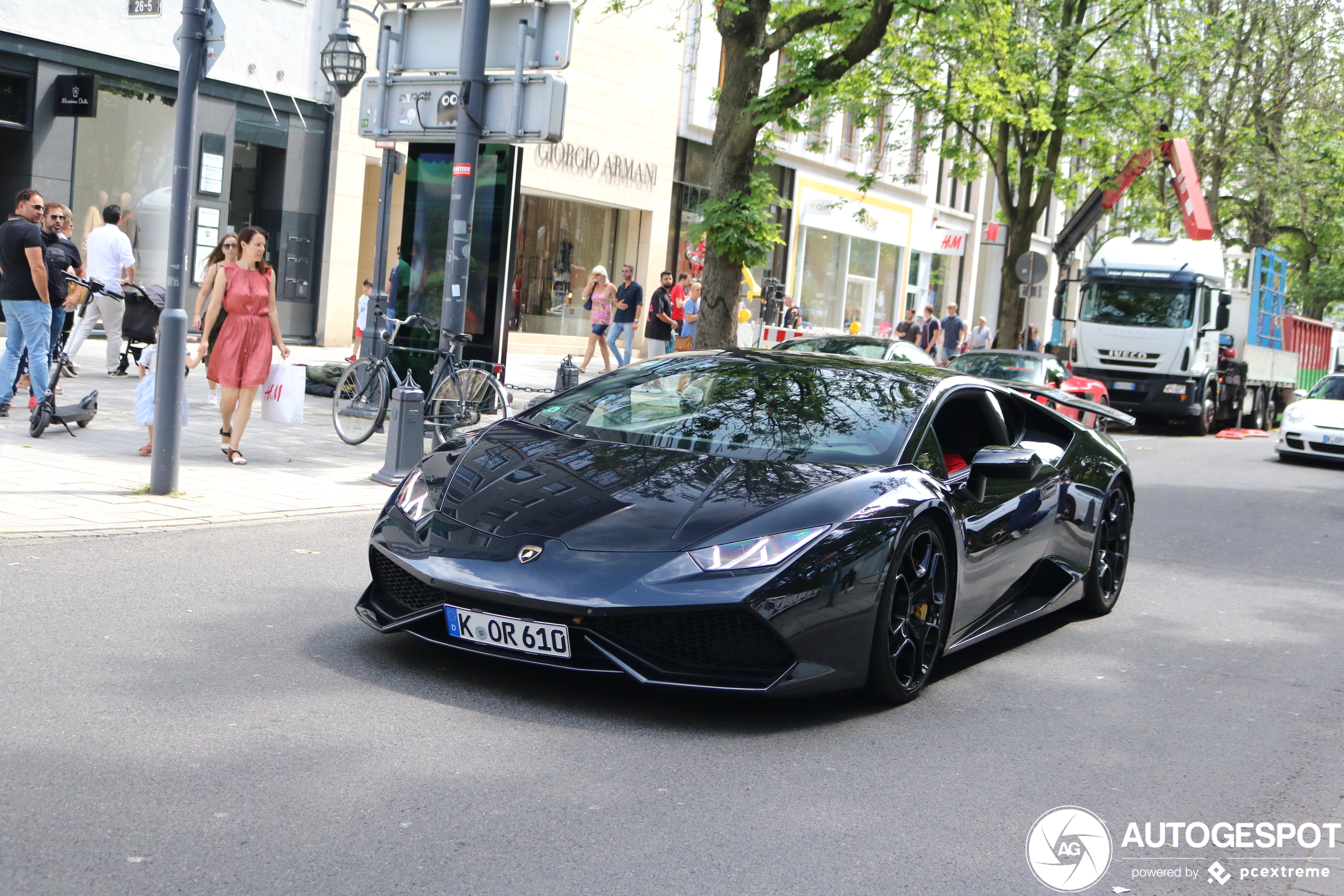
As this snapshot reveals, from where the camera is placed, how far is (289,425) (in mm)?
13695

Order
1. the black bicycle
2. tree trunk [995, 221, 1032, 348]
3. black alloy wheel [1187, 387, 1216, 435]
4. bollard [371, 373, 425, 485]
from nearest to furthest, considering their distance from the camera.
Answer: bollard [371, 373, 425, 485], the black bicycle, black alloy wheel [1187, 387, 1216, 435], tree trunk [995, 221, 1032, 348]

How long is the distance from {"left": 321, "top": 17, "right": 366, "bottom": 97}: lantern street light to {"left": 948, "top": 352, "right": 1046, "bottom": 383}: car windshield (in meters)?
8.78

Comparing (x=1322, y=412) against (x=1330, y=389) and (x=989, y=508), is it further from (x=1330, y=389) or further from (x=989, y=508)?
(x=989, y=508)

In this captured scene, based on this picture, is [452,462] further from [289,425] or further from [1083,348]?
[1083,348]

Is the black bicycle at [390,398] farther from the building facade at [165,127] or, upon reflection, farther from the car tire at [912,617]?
the car tire at [912,617]

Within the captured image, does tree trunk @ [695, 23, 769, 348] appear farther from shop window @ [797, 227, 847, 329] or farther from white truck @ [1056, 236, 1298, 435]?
shop window @ [797, 227, 847, 329]

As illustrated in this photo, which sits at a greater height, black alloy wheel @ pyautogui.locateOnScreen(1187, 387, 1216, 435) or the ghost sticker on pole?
the ghost sticker on pole

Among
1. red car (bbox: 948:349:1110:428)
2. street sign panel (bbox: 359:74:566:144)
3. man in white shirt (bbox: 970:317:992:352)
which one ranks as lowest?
red car (bbox: 948:349:1110:428)

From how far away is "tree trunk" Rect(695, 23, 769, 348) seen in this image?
15359 mm

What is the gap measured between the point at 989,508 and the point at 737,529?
63.0 inches

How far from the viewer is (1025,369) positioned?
63.5 ft

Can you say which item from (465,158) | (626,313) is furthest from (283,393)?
(626,313)

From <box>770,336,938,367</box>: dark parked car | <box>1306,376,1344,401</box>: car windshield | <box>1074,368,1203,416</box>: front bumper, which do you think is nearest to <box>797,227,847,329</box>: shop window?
<box>1074,368,1203,416</box>: front bumper

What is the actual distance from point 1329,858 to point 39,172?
18.4 metres
